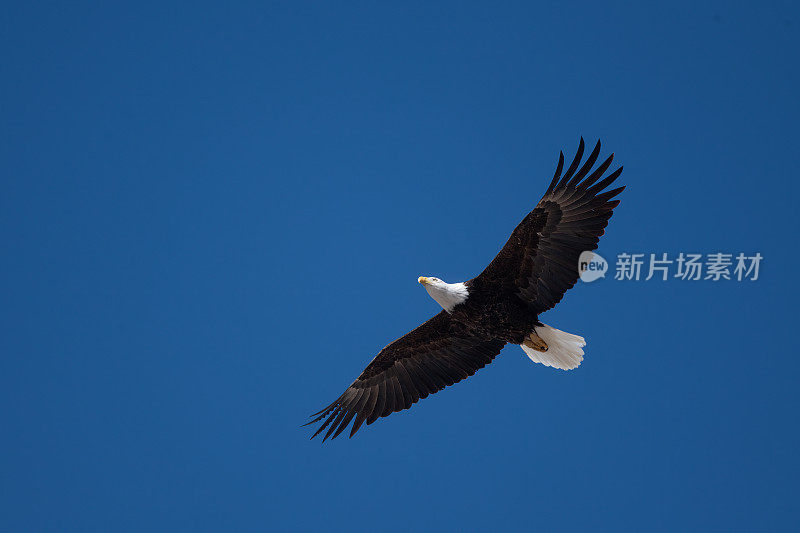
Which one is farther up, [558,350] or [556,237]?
[556,237]

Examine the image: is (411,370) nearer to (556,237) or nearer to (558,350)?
(558,350)

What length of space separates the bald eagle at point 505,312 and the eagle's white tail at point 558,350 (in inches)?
0.5

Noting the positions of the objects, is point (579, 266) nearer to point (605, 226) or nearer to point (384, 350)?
point (605, 226)

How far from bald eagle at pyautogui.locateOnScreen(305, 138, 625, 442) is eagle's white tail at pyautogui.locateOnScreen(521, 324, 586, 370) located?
0.01 meters

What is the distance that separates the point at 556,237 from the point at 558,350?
184cm

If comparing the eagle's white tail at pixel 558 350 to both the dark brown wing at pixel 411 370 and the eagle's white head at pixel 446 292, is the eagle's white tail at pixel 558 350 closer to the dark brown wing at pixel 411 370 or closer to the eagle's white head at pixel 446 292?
the dark brown wing at pixel 411 370

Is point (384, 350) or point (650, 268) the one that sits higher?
point (650, 268)

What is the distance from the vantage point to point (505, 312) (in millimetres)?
10547

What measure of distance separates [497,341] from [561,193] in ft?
7.81

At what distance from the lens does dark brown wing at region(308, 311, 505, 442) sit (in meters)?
11.5

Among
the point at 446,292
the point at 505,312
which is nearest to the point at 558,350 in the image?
the point at 505,312

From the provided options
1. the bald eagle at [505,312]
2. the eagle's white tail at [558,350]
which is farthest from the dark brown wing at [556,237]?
the eagle's white tail at [558,350]

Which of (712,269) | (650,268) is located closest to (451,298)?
(650,268)

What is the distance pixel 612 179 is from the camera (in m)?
9.87
